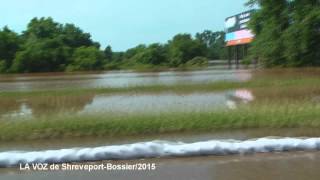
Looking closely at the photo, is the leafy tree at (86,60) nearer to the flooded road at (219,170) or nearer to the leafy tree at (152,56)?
the leafy tree at (152,56)

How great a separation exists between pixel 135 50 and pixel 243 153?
68575 mm

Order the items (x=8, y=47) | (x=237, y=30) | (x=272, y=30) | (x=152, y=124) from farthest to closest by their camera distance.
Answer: (x=237, y=30), (x=8, y=47), (x=272, y=30), (x=152, y=124)

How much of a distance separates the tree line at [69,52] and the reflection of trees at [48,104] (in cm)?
3553

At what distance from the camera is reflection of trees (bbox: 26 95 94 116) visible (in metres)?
13.6

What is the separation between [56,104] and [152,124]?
6.30 metres

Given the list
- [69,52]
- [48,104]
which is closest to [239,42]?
[69,52]

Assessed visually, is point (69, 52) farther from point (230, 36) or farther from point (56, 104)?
point (56, 104)

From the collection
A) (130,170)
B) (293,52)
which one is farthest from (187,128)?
(293,52)

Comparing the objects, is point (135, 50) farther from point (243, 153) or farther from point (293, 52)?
point (243, 153)

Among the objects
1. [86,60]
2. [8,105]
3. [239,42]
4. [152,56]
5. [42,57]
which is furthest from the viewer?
[152,56]

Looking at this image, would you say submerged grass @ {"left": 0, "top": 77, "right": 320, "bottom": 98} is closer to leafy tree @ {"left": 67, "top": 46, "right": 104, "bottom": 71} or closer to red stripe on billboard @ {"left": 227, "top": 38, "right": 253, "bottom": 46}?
red stripe on billboard @ {"left": 227, "top": 38, "right": 253, "bottom": 46}

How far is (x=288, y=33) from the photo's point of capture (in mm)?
35125

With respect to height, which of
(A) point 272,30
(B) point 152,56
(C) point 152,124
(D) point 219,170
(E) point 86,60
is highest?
(A) point 272,30

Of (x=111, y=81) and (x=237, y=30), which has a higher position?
(x=237, y=30)
